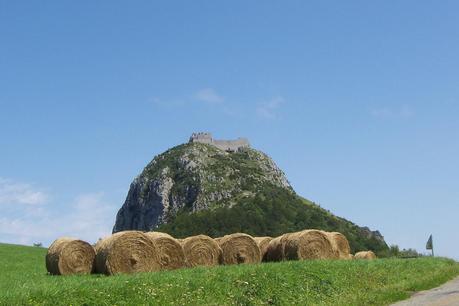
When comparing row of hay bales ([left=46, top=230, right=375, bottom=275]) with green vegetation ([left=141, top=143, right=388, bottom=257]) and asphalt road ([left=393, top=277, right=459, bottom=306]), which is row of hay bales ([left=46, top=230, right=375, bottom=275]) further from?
green vegetation ([left=141, top=143, right=388, bottom=257])

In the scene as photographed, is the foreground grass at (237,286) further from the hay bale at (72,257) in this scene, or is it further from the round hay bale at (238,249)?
the round hay bale at (238,249)

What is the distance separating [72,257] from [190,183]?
5254 inches

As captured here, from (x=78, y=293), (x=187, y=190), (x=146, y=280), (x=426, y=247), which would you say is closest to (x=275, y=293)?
(x=146, y=280)

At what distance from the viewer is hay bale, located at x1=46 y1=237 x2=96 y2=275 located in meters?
21.8

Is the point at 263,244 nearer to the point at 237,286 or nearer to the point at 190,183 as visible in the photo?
the point at 237,286

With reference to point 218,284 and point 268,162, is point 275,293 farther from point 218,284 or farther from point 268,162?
point 268,162

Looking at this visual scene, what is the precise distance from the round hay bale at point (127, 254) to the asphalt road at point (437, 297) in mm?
8558

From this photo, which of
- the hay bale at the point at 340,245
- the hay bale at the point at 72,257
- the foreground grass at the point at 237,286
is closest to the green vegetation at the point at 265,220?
the hay bale at the point at 340,245

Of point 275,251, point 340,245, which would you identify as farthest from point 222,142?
point 275,251

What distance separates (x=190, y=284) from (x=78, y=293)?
3704 millimetres

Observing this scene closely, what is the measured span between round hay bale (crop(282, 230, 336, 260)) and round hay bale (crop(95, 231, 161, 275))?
25.5 ft

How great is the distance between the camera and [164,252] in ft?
72.5

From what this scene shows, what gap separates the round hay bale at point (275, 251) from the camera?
27.4 m

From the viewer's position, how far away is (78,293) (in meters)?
13.2
